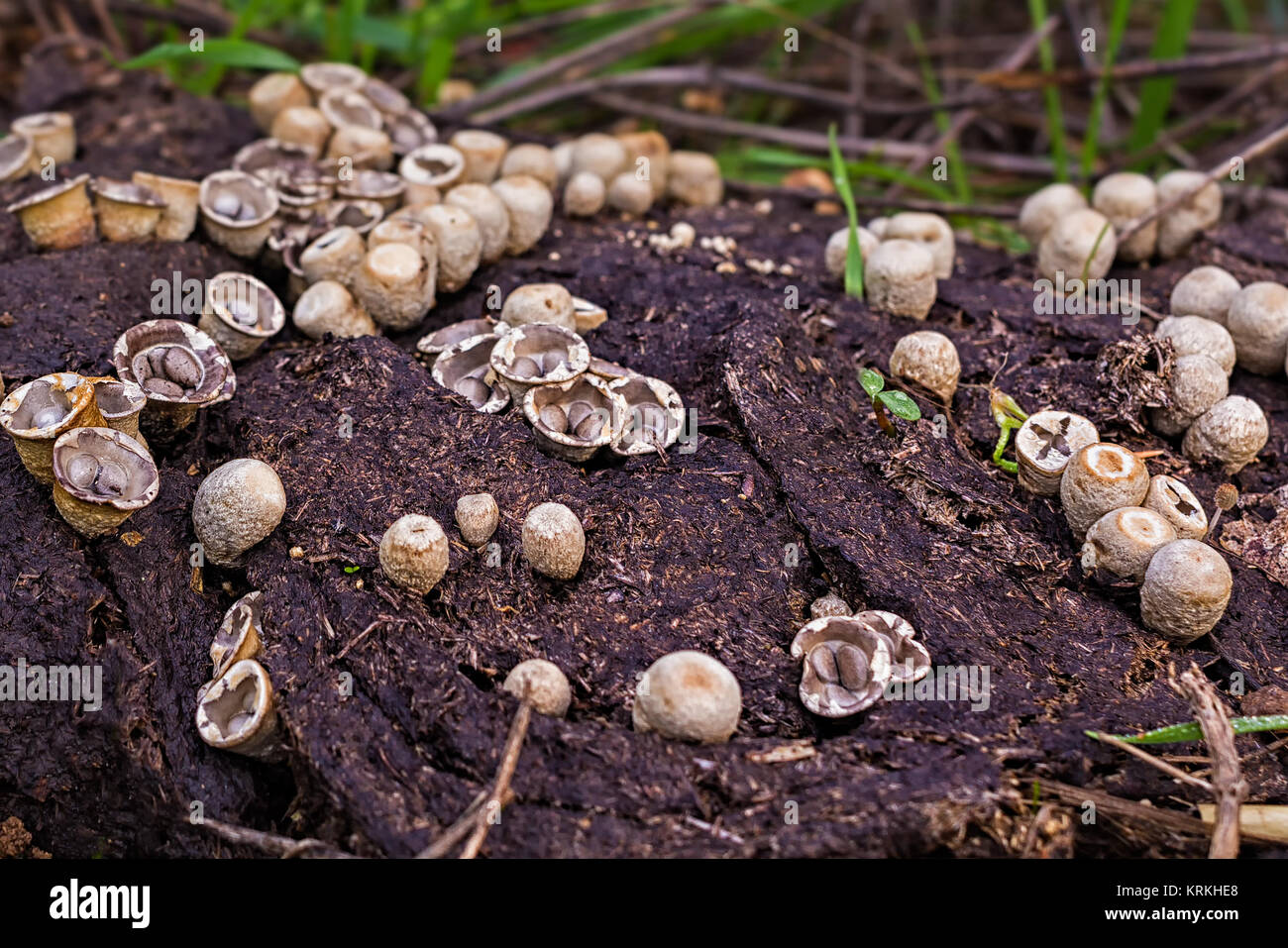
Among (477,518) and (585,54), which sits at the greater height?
(585,54)

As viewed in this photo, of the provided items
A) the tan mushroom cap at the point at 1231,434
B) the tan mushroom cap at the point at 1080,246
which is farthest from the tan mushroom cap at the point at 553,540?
the tan mushroom cap at the point at 1080,246

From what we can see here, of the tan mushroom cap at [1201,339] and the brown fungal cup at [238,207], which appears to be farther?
the brown fungal cup at [238,207]

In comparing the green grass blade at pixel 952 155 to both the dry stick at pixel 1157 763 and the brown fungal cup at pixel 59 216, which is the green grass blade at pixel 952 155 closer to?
the dry stick at pixel 1157 763

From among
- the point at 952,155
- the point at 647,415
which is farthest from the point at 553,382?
the point at 952,155

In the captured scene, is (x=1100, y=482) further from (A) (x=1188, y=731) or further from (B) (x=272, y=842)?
(B) (x=272, y=842)

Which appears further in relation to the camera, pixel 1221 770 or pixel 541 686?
pixel 541 686

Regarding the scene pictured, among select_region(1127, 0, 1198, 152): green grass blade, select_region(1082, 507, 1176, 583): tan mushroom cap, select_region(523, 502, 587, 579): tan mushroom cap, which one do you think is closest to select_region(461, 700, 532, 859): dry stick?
select_region(523, 502, 587, 579): tan mushroom cap
